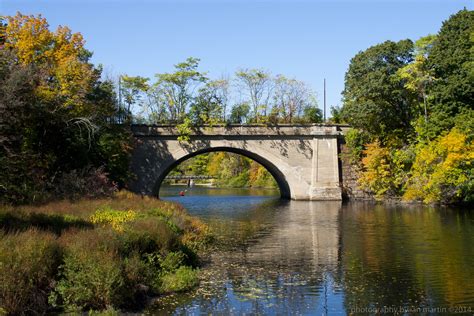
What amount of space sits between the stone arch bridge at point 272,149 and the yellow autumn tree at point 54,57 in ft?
32.3

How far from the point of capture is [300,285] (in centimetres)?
1389

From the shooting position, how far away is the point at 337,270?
15.9 meters

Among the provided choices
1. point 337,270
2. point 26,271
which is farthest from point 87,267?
point 337,270

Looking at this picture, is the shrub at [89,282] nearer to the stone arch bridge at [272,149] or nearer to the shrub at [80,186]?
the shrub at [80,186]

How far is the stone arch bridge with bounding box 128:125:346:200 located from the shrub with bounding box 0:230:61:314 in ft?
110

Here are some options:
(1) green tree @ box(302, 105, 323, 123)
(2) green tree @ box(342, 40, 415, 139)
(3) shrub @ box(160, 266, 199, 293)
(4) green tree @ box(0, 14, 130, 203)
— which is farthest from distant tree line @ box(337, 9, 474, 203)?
(3) shrub @ box(160, 266, 199, 293)

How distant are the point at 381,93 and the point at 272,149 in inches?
450

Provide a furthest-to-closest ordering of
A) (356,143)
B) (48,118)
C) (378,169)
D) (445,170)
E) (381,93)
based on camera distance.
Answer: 1. (356,143)
2. (378,169)
3. (381,93)
4. (445,170)
5. (48,118)

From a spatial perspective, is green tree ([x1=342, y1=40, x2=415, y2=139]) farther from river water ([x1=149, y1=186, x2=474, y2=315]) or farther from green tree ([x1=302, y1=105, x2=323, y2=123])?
river water ([x1=149, y1=186, x2=474, y2=315])

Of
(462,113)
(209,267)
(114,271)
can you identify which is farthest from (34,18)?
(462,113)

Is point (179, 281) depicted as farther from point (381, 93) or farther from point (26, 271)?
point (381, 93)

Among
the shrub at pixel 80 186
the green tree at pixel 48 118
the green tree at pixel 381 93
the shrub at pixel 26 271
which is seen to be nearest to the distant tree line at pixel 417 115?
the green tree at pixel 381 93

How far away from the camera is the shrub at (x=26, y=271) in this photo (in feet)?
32.4

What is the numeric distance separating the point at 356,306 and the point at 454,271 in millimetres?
5210
